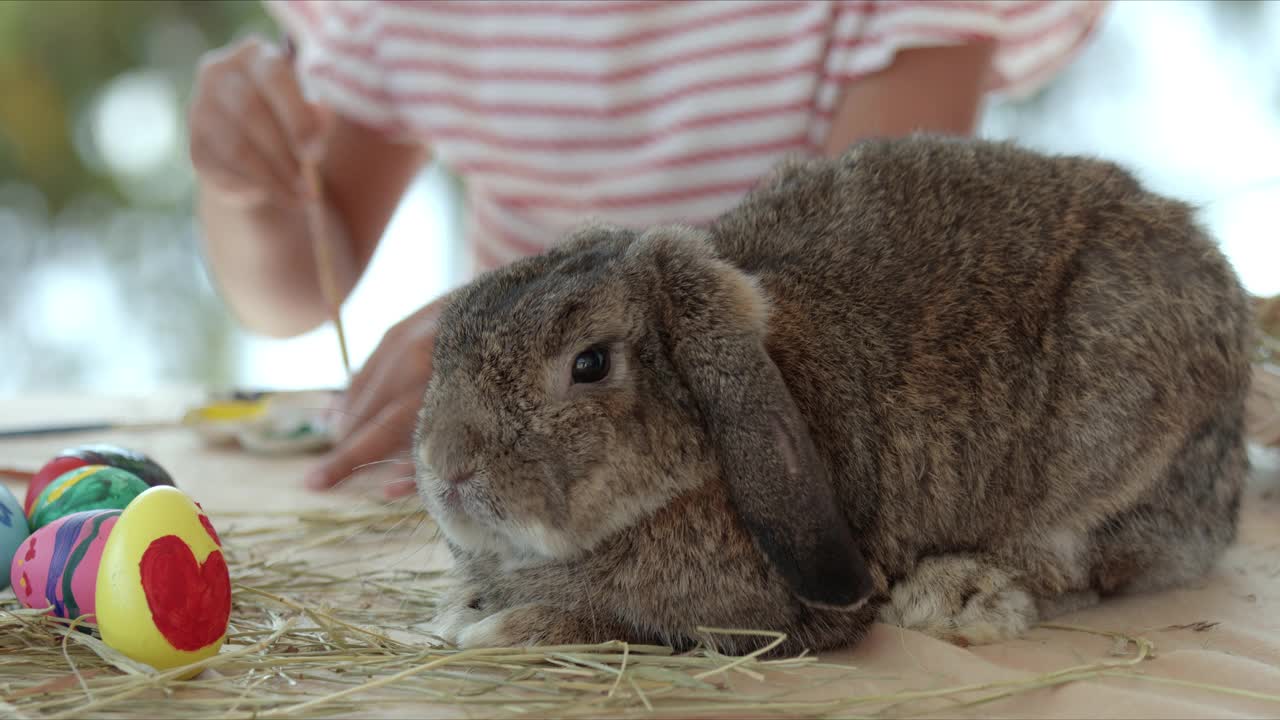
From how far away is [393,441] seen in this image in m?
2.18

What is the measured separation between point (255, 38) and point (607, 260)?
69.5 inches

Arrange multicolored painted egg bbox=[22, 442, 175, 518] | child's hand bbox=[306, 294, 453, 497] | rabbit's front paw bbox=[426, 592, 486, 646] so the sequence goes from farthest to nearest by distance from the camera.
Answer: child's hand bbox=[306, 294, 453, 497]
multicolored painted egg bbox=[22, 442, 175, 518]
rabbit's front paw bbox=[426, 592, 486, 646]

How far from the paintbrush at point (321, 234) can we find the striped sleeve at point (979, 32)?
3.83ft

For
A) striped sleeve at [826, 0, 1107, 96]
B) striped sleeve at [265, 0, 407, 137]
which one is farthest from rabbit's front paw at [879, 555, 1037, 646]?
striped sleeve at [265, 0, 407, 137]

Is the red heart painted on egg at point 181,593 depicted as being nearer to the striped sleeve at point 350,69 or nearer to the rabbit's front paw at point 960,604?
the rabbit's front paw at point 960,604

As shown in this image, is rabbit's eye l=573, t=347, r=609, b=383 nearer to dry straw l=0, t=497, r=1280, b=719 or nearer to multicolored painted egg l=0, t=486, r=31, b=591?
dry straw l=0, t=497, r=1280, b=719

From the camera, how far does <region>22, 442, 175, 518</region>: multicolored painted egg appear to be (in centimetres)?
169

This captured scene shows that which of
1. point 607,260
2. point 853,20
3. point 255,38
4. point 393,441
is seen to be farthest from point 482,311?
point 255,38

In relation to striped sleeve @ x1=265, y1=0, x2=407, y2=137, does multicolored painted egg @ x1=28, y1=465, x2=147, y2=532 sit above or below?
below

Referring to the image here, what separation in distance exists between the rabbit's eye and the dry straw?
306mm

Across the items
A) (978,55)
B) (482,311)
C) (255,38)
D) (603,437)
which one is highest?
(255,38)

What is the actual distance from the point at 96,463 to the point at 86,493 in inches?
5.7

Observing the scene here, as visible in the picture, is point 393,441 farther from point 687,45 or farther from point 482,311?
point 687,45

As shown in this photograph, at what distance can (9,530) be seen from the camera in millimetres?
1555
